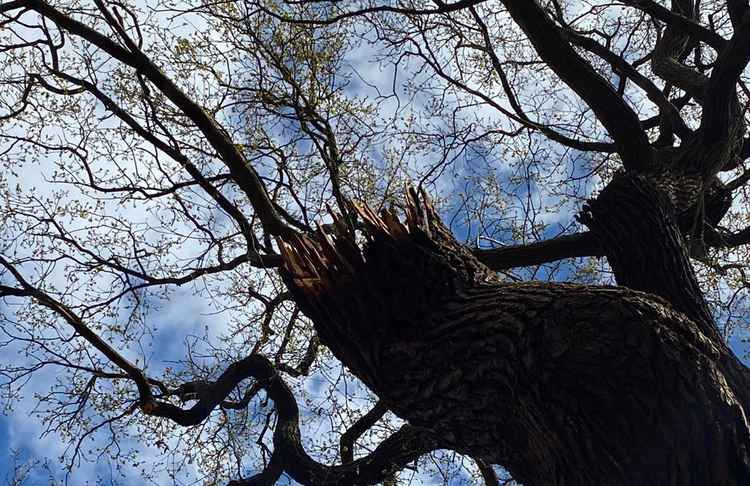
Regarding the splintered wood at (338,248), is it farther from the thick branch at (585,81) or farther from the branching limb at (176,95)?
the thick branch at (585,81)

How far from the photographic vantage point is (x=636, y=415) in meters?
2.19

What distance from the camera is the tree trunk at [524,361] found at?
219 cm

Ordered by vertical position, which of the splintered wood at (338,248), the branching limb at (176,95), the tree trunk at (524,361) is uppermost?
the branching limb at (176,95)

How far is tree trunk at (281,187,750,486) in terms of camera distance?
2188 mm

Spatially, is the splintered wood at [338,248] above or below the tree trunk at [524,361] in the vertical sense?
above

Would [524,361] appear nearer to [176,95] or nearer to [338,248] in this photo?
[338,248]

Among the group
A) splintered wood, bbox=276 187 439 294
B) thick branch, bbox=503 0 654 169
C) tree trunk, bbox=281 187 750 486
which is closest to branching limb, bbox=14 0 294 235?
splintered wood, bbox=276 187 439 294

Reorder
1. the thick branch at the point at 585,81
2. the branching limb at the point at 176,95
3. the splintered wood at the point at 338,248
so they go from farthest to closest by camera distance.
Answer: the branching limb at the point at 176,95 → the thick branch at the point at 585,81 → the splintered wood at the point at 338,248

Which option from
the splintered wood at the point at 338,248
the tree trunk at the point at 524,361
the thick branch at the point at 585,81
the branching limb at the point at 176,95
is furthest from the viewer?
the branching limb at the point at 176,95

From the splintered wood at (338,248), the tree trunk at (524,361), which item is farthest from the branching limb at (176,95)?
the tree trunk at (524,361)

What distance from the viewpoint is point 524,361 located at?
244cm

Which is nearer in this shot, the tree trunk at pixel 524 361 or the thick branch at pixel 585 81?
the tree trunk at pixel 524 361

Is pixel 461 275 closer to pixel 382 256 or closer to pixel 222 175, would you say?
pixel 382 256

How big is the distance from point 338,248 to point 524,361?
0.99m
